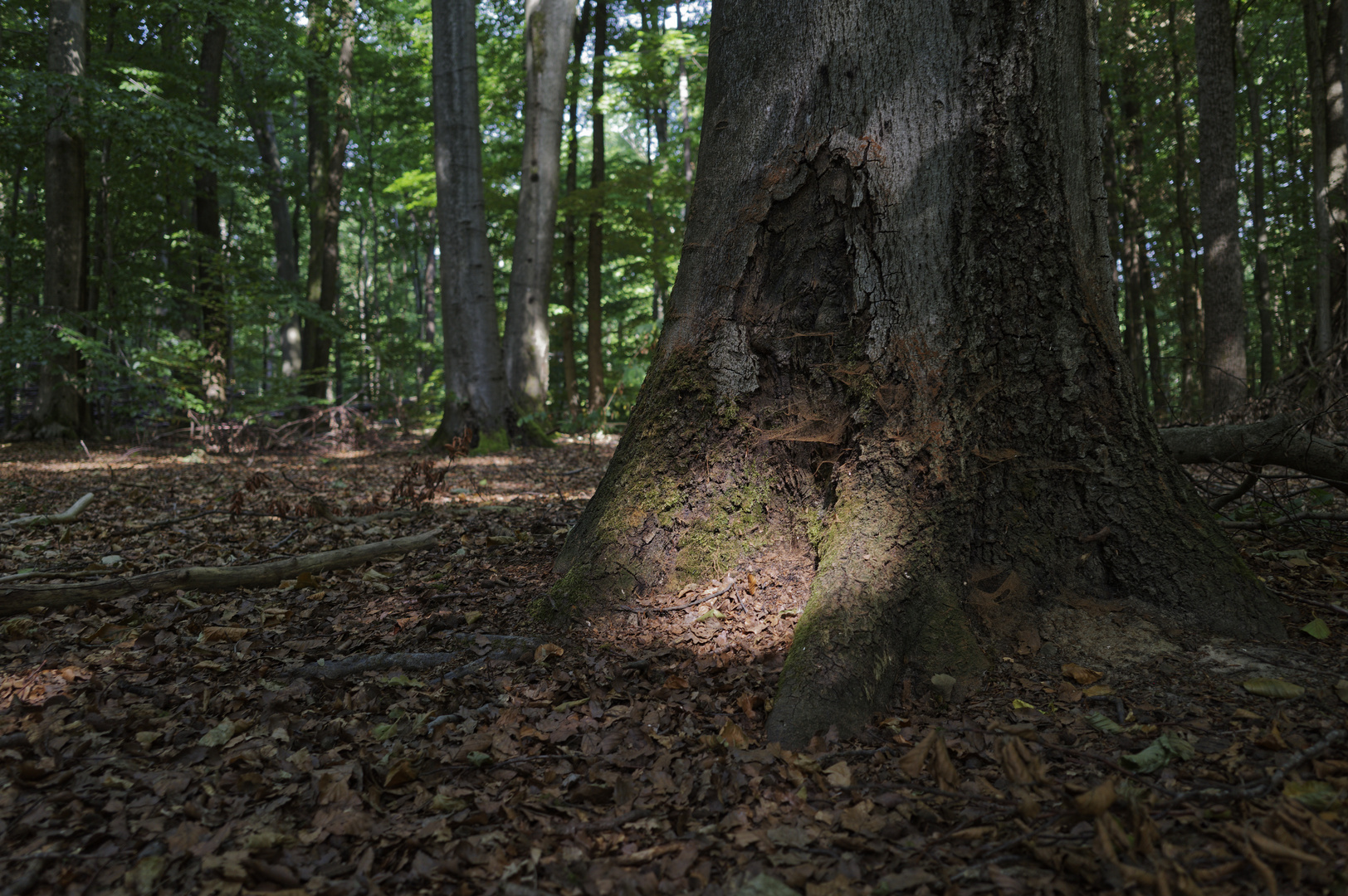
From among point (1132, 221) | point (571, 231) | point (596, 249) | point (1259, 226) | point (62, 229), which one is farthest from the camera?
point (571, 231)

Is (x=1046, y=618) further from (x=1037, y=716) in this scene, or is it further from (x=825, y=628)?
(x=825, y=628)

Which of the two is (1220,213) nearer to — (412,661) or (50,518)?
(412,661)

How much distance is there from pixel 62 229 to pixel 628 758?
12.6 m

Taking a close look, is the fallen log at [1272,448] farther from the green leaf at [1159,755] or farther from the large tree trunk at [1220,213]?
the large tree trunk at [1220,213]

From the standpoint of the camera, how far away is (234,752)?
2115 mm

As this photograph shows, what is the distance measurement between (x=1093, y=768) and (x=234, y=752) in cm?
242

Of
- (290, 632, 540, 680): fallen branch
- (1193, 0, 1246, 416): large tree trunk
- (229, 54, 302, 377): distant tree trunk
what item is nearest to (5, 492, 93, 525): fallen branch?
(290, 632, 540, 680): fallen branch

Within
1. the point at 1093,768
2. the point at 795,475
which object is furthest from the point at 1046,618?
the point at 795,475

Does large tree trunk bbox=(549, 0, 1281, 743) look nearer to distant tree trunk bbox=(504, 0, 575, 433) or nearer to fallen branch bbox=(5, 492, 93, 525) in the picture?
fallen branch bbox=(5, 492, 93, 525)

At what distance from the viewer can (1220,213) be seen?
27.1 feet

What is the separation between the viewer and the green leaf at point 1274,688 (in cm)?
207

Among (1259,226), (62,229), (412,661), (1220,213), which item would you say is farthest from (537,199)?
(1259,226)

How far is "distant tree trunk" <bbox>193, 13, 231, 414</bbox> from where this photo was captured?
31.7 ft

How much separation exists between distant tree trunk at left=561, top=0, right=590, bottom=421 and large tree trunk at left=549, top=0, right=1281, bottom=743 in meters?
11.4
